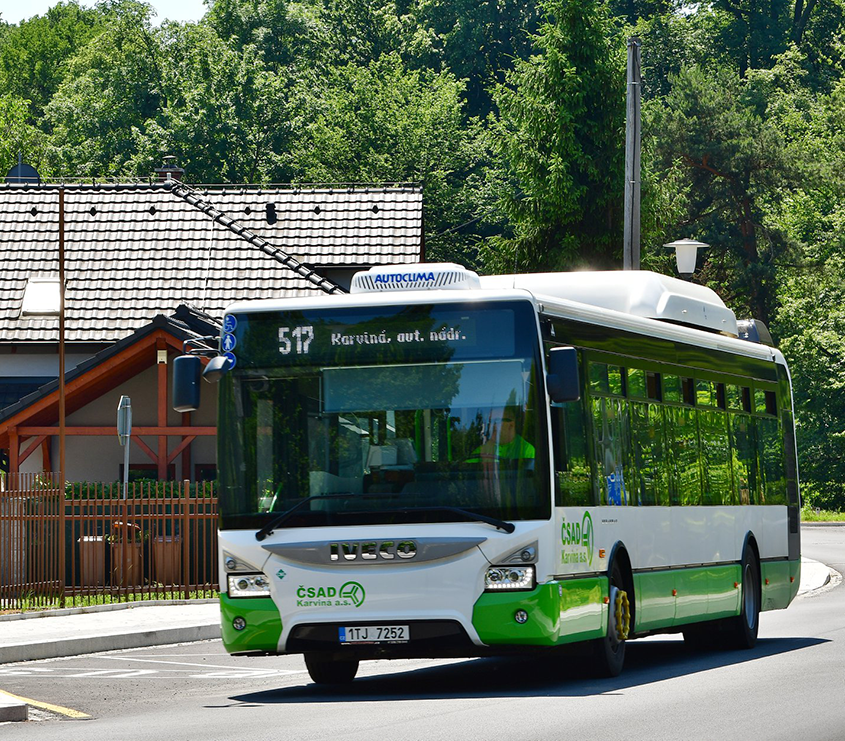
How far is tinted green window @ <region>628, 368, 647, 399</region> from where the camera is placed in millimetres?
14922

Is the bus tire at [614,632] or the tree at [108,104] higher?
the tree at [108,104]

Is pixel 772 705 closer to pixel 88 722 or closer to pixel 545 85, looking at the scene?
pixel 88 722

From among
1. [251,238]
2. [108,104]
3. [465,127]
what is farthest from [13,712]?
[465,127]

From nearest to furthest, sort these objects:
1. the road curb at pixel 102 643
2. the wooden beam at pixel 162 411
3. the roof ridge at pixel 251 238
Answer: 1. the road curb at pixel 102 643
2. the wooden beam at pixel 162 411
3. the roof ridge at pixel 251 238

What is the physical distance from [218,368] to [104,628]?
26.5 feet

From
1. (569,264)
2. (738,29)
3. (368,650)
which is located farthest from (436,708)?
(738,29)

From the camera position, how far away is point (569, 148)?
159 ft

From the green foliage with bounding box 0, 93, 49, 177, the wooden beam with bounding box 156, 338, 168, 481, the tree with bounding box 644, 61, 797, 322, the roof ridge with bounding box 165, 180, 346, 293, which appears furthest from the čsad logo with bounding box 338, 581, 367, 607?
the tree with bounding box 644, 61, 797, 322

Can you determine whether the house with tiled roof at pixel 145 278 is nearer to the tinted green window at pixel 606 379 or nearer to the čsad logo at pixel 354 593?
the tinted green window at pixel 606 379

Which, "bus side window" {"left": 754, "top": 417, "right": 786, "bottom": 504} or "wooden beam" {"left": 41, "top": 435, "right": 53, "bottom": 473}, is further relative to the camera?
"wooden beam" {"left": 41, "top": 435, "right": 53, "bottom": 473}

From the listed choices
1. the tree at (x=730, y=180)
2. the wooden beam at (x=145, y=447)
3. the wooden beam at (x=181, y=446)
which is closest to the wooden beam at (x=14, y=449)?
the wooden beam at (x=145, y=447)

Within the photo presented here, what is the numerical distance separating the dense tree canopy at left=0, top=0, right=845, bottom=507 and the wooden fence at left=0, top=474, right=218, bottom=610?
991 inches

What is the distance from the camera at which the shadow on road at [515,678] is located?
13.1 meters

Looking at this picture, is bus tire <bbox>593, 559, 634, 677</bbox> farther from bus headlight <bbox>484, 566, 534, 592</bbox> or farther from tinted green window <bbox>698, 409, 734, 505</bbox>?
tinted green window <bbox>698, 409, 734, 505</bbox>
